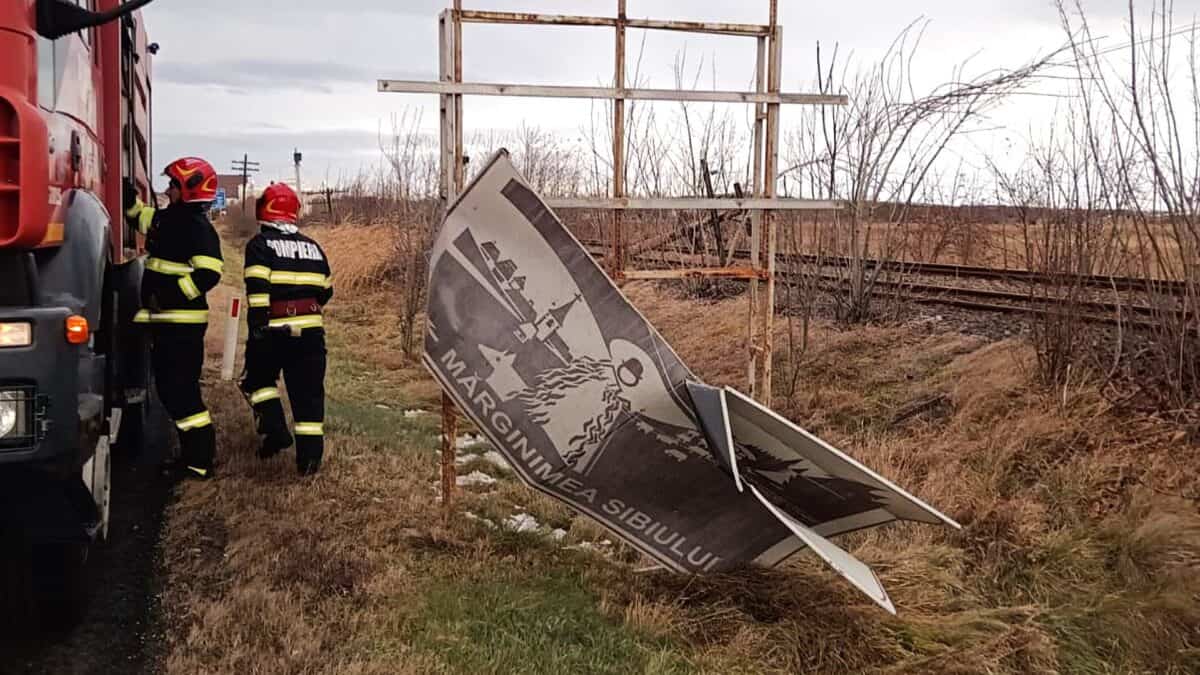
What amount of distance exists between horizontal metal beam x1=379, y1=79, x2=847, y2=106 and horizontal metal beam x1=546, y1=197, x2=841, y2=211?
20.2 inches

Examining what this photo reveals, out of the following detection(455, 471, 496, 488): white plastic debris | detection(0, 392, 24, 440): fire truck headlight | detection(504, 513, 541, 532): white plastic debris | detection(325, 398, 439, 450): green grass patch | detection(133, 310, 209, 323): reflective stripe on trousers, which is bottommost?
detection(504, 513, 541, 532): white plastic debris

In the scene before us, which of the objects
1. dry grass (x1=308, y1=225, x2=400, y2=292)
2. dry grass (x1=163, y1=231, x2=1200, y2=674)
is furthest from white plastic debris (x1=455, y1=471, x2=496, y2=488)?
dry grass (x1=308, y1=225, x2=400, y2=292)

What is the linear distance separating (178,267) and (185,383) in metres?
0.63

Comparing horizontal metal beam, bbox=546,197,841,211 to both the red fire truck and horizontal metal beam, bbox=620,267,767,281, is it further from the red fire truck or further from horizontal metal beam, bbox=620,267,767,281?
the red fire truck

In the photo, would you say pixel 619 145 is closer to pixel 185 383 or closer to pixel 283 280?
pixel 283 280

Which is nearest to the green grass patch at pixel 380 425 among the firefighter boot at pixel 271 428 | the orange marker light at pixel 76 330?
the firefighter boot at pixel 271 428

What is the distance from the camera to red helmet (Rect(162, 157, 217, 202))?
17.6ft

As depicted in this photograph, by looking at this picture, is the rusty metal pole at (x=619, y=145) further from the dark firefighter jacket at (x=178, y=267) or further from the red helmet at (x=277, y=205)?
the dark firefighter jacket at (x=178, y=267)

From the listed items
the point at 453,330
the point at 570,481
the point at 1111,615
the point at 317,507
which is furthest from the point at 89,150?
the point at 1111,615

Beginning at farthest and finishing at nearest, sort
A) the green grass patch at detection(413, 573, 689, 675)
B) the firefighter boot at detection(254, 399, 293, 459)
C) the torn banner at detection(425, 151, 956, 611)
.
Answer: the firefighter boot at detection(254, 399, 293, 459) → the torn banner at detection(425, 151, 956, 611) → the green grass patch at detection(413, 573, 689, 675)

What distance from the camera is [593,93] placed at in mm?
5012

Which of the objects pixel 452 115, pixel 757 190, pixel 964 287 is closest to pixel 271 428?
pixel 452 115

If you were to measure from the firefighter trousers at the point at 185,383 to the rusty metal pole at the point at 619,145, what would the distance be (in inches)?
90.0

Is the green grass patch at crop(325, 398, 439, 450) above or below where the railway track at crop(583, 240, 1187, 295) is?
below
